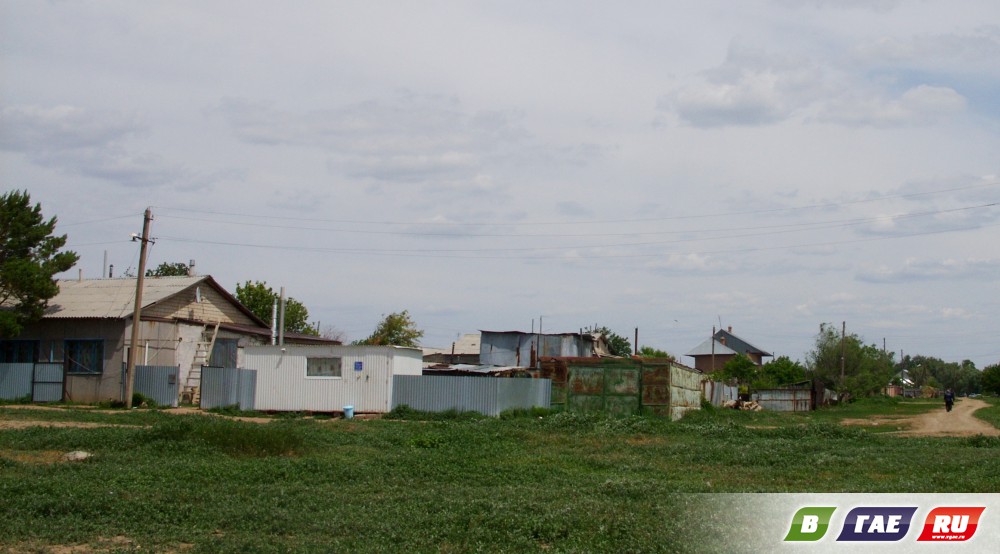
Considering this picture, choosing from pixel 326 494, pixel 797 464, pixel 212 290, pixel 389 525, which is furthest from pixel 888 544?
pixel 212 290

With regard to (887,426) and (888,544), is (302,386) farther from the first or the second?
(888,544)

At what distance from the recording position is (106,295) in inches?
1598

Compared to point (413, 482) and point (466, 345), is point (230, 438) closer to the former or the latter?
point (413, 482)

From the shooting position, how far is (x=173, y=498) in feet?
40.6

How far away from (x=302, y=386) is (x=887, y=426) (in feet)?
78.2

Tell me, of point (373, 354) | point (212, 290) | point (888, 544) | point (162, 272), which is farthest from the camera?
point (162, 272)

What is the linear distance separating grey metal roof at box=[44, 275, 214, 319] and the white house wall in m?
6.97

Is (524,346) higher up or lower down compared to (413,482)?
higher up

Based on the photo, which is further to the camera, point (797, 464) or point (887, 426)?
point (887, 426)

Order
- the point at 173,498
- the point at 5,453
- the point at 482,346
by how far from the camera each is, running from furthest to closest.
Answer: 1. the point at 482,346
2. the point at 5,453
3. the point at 173,498

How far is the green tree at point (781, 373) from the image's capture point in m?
74.5

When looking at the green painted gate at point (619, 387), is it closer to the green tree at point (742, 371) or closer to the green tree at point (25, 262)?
the green tree at point (25, 262)
